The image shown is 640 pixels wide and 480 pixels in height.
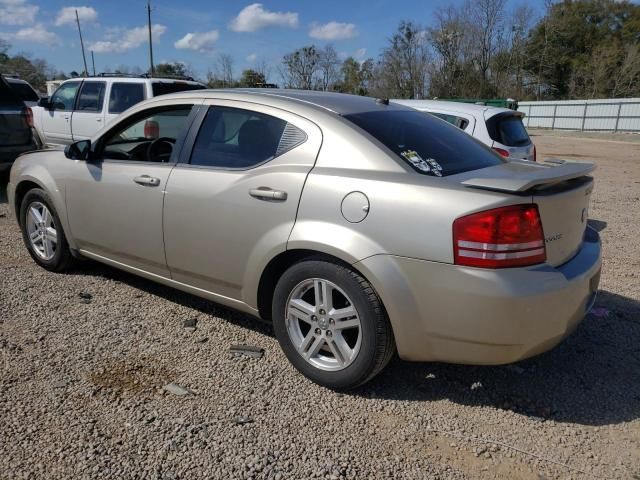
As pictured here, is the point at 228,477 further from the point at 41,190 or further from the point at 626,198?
the point at 626,198

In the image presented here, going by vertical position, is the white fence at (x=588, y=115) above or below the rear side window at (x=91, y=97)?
below

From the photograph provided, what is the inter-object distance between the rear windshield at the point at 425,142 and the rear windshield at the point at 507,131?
3.38 meters

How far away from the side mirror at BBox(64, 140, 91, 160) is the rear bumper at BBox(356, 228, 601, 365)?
2.61m

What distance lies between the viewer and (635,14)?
185 ft

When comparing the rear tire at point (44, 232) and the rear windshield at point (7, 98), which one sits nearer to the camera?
the rear tire at point (44, 232)

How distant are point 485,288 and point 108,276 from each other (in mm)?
3493

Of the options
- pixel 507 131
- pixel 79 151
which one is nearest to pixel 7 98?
pixel 79 151

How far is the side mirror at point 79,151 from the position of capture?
4.13m

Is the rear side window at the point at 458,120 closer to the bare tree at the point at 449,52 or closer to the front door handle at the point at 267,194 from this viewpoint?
the front door handle at the point at 267,194

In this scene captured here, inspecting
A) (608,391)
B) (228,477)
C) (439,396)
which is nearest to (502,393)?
(439,396)

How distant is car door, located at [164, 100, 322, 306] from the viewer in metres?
3.04

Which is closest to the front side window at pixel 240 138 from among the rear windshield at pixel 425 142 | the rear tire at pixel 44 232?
the rear windshield at pixel 425 142

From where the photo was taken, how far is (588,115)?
37219mm

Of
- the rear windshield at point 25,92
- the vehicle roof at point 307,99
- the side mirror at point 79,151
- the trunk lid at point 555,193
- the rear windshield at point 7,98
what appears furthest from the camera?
the rear windshield at point 25,92
